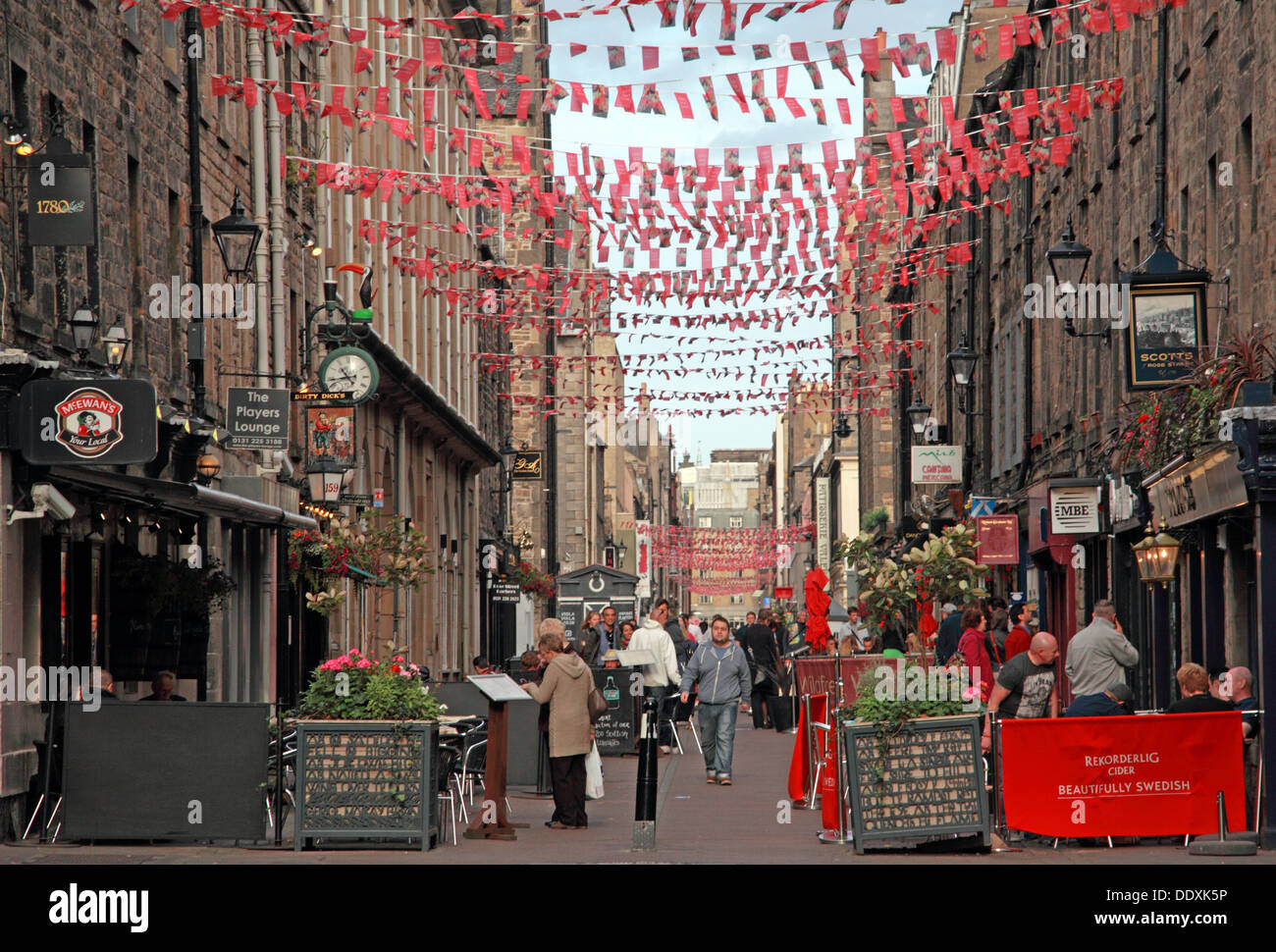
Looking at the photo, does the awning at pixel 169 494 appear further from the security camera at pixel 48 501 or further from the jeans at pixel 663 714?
the jeans at pixel 663 714

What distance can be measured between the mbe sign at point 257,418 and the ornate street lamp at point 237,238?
1429 millimetres

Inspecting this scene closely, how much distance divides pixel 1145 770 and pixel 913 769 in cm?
167

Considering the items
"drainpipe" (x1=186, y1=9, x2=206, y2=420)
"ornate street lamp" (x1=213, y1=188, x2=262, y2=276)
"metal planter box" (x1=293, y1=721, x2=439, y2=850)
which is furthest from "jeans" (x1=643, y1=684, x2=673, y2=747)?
"metal planter box" (x1=293, y1=721, x2=439, y2=850)

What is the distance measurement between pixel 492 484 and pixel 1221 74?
3826cm

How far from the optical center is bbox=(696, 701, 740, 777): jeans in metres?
19.7

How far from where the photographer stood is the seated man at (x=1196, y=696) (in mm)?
14023

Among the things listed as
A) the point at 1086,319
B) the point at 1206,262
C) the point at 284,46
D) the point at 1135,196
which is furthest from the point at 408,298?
the point at 1206,262

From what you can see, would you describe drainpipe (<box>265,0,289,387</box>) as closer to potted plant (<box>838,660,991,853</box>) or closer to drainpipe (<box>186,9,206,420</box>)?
drainpipe (<box>186,9,206,420</box>)

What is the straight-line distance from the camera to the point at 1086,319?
88.7ft

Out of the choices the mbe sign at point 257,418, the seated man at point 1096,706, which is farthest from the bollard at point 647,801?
the mbe sign at point 257,418

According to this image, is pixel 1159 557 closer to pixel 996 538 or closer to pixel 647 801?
pixel 647 801

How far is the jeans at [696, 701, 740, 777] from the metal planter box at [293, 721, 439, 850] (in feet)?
22.2

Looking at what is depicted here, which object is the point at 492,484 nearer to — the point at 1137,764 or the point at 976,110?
the point at 976,110

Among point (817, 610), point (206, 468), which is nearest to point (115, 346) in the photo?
point (206, 468)
